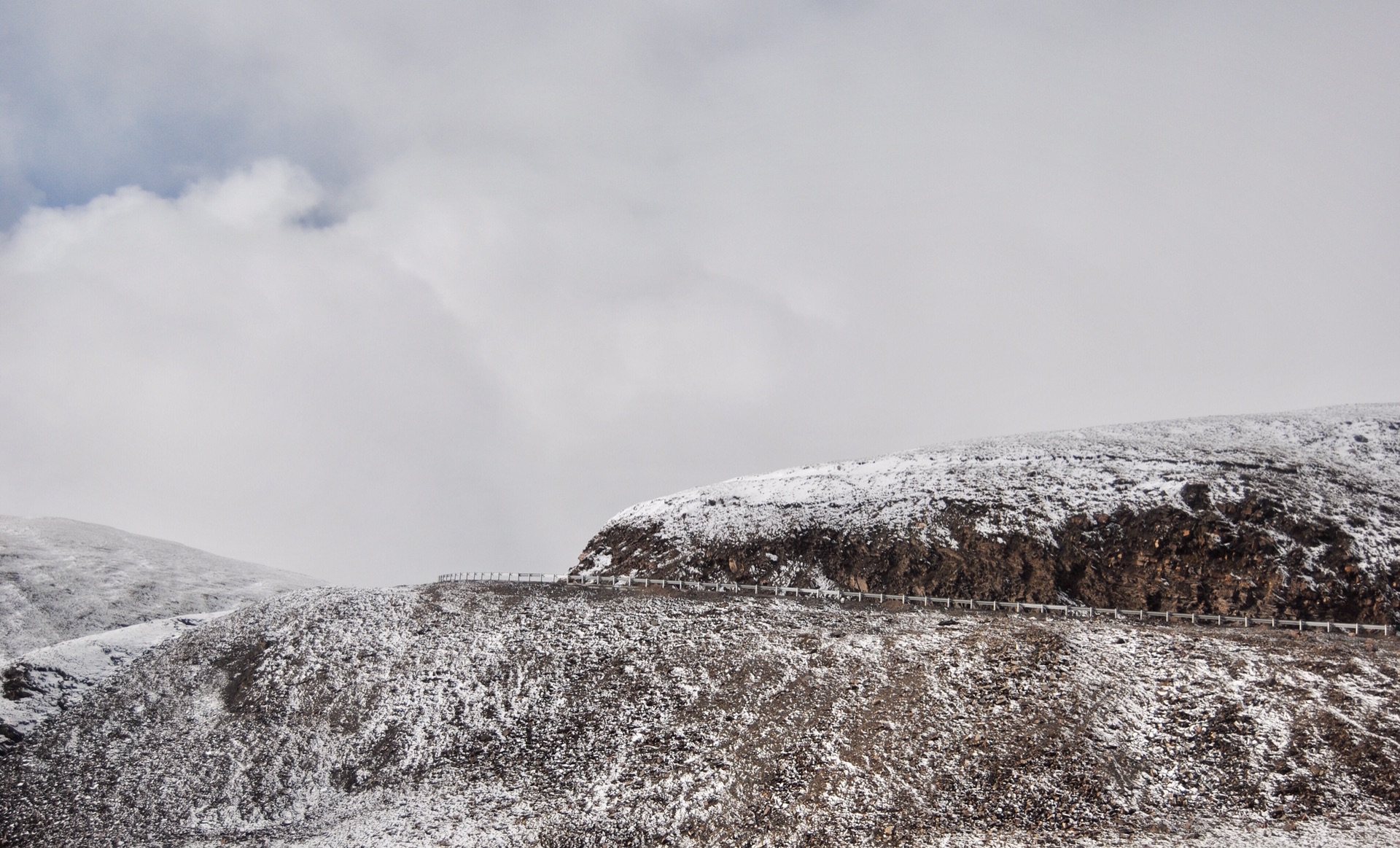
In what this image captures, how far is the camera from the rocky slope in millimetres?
25547

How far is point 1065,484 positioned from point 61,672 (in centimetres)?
5797

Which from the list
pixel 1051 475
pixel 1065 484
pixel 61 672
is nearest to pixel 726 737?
pixel 61 672

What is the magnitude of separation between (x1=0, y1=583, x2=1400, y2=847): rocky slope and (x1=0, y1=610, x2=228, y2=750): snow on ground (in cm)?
93

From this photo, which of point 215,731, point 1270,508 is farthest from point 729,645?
point 1270,508

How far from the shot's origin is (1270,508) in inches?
1842

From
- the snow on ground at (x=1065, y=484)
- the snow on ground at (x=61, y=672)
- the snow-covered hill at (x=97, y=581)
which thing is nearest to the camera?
the snow on ground at (x=61, y=672)

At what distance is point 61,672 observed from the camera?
38.6 m

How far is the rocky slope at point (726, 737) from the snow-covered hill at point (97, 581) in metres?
38.0

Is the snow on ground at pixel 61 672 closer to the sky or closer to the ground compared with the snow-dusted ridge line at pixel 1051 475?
closer to the ground

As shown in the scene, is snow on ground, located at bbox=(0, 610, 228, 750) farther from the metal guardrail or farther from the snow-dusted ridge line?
the snow-dusted ridge line

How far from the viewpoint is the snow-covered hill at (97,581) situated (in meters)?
67.6

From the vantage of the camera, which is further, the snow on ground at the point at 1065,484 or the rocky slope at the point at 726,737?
the snow on ground at the point at 1065,484

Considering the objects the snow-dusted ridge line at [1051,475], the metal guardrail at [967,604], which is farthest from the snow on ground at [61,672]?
the snow-dusted ridge line at [1051,475]

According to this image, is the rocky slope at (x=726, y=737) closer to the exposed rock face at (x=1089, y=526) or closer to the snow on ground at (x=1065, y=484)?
the exposed rock face at (x=1089, y=526)
